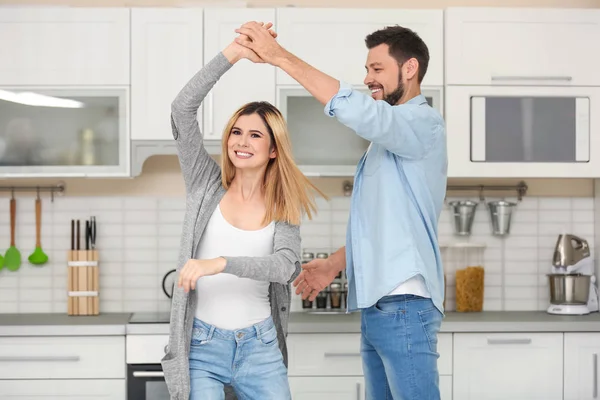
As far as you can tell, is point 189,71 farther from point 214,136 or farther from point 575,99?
point 575,99

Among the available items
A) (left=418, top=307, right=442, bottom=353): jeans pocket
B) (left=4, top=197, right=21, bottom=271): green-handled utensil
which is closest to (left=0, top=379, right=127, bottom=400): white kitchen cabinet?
(left=4, top=197, right=21, bottom=271): green-handled utensil

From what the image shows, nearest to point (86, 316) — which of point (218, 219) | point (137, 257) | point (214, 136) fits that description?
point (137, 257)

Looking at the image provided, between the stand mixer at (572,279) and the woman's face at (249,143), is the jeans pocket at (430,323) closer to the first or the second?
the woman's face at (249,143)

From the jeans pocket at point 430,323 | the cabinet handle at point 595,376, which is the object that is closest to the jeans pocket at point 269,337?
the jeans pocket at point 430,323

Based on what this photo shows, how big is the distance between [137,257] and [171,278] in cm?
21

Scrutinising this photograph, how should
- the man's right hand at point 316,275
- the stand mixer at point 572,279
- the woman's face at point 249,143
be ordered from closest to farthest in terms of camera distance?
the woman's face at point 249,143, the man's right hand at point 316,275, the stand mixer at point 572,279

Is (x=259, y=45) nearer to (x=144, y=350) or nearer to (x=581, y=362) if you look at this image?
(x=144, y=350)

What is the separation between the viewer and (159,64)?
3.85m

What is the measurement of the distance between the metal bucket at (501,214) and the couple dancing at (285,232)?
1692 mm

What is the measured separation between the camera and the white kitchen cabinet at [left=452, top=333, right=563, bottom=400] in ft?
12.2

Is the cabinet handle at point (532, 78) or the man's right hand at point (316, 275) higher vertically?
the cabinet handle at point (532, 78)

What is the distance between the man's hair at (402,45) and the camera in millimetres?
2609

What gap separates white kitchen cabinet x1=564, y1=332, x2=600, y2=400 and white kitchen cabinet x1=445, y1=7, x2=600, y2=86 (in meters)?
1.16

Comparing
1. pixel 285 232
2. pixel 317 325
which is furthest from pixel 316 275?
pixel 317 325
